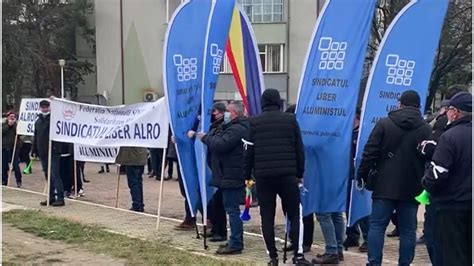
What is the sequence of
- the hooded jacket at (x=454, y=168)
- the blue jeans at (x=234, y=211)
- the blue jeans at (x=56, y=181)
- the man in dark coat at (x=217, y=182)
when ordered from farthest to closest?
the blue jeans at (x=56, y=181) < the man in dark coat at (x=217, y=182) < the blue jeans at (x=234, y=211) < the hooded jacket at (x=454, y=168)

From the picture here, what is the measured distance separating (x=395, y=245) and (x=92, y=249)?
3968mm

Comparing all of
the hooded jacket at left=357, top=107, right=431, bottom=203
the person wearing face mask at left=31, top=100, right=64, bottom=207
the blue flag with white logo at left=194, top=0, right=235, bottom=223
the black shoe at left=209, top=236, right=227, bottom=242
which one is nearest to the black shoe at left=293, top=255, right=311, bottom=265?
the hooded jacket at left=357, top=107, right=431, bottom=203

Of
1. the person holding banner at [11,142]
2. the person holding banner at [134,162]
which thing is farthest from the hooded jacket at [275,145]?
the person holding banner at [11,142]

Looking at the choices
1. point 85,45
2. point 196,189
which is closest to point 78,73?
point 85,45

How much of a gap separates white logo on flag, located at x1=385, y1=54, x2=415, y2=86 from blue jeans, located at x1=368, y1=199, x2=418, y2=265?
65.5 inches

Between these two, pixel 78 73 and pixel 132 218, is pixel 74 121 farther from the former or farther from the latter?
pixel 78 73

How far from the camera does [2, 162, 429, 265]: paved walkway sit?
7882mm

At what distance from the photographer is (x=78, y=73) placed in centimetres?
4359

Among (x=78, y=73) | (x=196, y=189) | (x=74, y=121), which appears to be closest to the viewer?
(x=196, y=189)

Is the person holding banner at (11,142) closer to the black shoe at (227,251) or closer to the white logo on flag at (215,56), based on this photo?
the white logo on flag at (215,56)

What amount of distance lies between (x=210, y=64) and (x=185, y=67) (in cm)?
35

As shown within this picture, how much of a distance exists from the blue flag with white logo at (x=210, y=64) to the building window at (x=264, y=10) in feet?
97.8

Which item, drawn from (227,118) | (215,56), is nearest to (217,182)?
(227,118)

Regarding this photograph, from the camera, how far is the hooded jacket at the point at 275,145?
6621 millimetres
